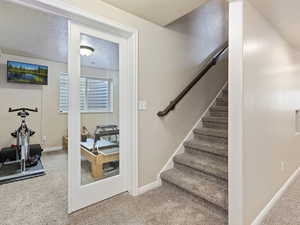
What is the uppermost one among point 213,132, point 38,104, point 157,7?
point 157,7

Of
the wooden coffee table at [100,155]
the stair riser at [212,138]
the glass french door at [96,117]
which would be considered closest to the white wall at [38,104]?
the glass french door at [96,117]

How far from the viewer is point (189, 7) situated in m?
1.86

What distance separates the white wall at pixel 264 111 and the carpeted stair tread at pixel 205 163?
1.47 ft

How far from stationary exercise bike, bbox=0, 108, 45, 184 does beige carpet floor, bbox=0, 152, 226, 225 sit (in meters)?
0.36

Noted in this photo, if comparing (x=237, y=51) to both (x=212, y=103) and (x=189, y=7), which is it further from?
(x=212, y=103)

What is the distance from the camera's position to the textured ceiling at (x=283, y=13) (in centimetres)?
139

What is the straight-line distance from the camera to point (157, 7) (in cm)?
186

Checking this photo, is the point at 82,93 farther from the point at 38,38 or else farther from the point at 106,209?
the point at 38,38

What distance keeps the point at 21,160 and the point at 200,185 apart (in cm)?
303

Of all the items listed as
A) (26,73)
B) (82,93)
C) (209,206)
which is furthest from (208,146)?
(26,73)

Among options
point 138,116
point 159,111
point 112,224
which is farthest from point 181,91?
point 112,224

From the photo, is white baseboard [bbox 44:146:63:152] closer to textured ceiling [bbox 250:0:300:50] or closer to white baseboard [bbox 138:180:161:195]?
white baseboard [bbox 138:180:161:195]

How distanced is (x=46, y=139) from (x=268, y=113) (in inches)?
180

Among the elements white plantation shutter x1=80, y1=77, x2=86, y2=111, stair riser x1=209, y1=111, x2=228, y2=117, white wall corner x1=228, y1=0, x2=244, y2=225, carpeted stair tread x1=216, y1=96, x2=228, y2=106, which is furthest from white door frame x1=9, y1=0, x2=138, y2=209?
carpeted stair tread x1=216, y1=96, x2=228, y2=106
